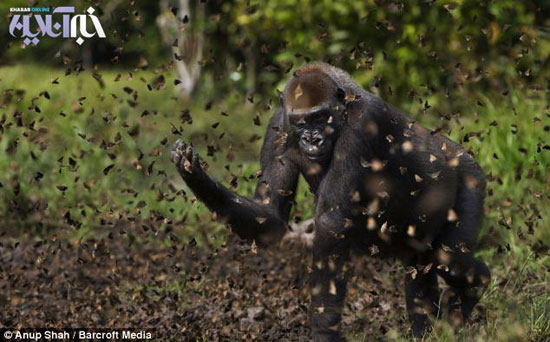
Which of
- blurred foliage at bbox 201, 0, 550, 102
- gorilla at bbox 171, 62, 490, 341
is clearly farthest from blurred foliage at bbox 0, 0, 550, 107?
A: gorilla at bbox 171, 62, 490, 341

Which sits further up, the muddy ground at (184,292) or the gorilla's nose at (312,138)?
the gorilla's nose at (312,138)

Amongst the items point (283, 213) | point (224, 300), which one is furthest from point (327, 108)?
point (224, 300)

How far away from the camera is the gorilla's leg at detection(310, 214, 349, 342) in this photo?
4.73 meters

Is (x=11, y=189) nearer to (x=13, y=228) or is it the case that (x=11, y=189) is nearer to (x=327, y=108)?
(x=13, y=228)

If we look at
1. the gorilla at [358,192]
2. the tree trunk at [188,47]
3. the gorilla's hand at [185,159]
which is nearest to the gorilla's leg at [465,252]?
the gorilla at [358,192]

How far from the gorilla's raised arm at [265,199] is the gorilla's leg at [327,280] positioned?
0.40 m

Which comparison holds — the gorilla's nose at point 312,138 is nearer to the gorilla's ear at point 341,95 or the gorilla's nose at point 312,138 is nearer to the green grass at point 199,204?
the gorilla's ear at point 341,95

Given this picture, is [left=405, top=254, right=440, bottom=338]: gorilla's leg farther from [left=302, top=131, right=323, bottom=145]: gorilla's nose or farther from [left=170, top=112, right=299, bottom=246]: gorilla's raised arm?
[left=302, top=131, right=323, bottom=145]: gorilla's nose

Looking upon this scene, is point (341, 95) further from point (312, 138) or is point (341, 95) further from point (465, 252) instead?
point (465, 252)

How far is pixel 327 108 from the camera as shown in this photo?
470cm

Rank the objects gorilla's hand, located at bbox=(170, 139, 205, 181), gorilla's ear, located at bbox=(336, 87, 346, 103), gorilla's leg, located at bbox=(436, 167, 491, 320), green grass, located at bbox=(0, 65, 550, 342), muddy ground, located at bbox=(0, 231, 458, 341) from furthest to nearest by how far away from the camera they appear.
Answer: muddy ground, located at bbox=(0, 231, 458, 341) → green grass, located at bbox=(0, 65, 550, 342) → gorilla's leg, located at bbox=(436, 167, 491, 320) → gorilla's ear, located at bbox=(336, 87, 346, 103) → gorilla's hand, located at bbox=(170, 139, 205, 181)

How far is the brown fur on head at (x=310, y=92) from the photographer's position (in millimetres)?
4711

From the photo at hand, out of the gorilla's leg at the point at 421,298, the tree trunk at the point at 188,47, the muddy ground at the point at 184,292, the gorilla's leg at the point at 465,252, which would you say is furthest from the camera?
the tree trunk at the point at 188,47

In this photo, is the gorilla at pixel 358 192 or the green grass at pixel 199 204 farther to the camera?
the green grass at pixel 199 204
